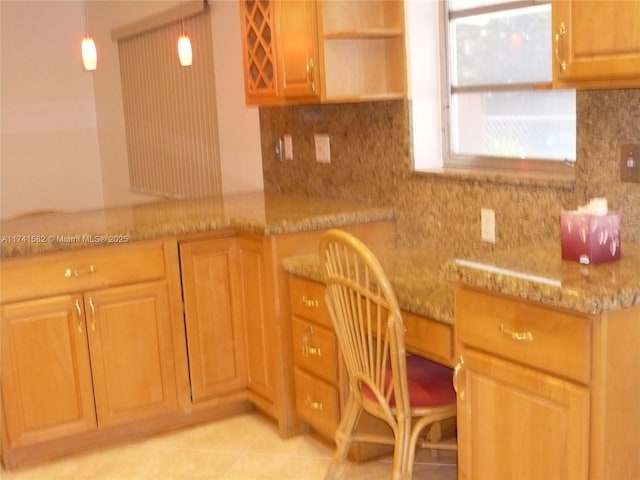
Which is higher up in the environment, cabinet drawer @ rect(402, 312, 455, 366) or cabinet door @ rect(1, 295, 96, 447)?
cabinet drawer @ rect(402, 312, 455, 366)

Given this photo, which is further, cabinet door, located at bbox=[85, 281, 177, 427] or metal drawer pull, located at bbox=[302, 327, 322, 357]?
cabinet door, located at bbox=[85, 281, 177, 427]

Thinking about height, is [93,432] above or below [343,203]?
below

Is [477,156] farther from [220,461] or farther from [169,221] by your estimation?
[220,461]

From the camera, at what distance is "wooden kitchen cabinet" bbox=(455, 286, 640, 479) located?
5.75 feet

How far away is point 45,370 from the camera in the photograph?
9.75 ft

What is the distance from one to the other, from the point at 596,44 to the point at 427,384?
3.60 ft

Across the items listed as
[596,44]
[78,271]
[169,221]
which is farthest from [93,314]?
[596,44]

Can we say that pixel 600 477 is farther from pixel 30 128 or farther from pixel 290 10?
pixel 30 128

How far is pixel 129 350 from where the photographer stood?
10.2 feet

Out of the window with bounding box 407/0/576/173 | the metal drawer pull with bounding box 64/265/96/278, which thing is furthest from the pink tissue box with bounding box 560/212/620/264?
the metal drawer pull with bounding box 64/265/96/278

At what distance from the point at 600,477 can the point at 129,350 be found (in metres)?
1.93

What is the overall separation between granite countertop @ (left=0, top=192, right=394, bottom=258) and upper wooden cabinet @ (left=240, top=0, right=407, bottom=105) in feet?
1.51

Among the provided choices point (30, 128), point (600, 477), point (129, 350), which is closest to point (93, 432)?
point (129, 350)

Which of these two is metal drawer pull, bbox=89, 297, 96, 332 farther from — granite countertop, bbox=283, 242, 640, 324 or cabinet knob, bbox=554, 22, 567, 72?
cabinet knob, bbox=554, 22, 567, 72
